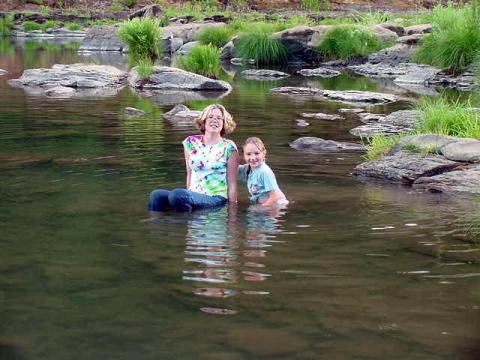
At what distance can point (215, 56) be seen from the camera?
2445 centimetres

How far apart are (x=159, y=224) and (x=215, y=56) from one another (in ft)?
55.8

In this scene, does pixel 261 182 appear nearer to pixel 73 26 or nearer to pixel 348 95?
pixel 348 95

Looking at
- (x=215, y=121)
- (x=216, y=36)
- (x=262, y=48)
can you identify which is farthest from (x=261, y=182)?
(x=216, y=36)

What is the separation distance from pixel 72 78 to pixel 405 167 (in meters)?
14.3

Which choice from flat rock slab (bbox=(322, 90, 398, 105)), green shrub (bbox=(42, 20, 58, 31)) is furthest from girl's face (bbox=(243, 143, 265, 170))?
green shrub (bbox=(42, 20, 58, 31))

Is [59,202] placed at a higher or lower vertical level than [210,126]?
lower

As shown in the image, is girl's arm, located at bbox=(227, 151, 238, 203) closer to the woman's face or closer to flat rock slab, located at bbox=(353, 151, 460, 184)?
the woman's face

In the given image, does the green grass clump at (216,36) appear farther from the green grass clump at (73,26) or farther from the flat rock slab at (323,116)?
the flat rock slab at (323,116)

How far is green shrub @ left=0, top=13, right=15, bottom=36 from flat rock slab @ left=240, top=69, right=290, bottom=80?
94.3 ft

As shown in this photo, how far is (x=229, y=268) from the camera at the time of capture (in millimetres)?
6281

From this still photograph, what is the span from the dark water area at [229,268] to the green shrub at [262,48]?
20.9 metres

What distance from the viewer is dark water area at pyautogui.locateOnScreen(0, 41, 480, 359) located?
482 cm

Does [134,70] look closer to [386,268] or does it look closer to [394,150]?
[394,150]

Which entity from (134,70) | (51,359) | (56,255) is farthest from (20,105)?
(51,359)
